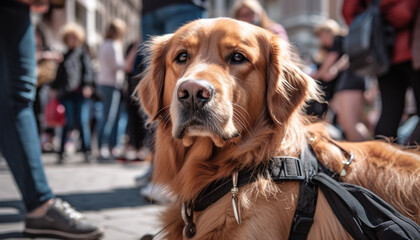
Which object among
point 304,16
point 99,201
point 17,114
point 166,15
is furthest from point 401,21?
point 304,16

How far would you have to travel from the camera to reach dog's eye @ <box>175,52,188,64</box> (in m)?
2.36

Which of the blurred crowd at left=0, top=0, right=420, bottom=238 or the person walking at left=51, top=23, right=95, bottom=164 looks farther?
the person walking at left=51, top=23, right=95, bottom=164

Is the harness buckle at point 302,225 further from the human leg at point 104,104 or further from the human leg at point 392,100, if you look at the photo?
the human leg at point 104,104

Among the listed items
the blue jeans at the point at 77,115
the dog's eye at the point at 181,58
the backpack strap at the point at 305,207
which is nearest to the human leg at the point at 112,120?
the blue jeans at the point at 77,115

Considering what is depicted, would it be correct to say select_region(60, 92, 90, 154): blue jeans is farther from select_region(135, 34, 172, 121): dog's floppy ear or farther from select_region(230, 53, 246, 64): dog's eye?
select_region(230, 53, 246, 64): dog's eye

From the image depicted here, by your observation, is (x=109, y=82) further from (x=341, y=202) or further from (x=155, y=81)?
(x=341, y=202)

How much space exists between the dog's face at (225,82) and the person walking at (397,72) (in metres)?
1.38

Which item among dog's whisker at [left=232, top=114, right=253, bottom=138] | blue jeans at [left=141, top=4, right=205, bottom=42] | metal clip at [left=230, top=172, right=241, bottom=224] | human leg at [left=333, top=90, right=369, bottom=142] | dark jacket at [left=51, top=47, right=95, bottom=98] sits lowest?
dark jacket at [left=51, top=47, right=95, bottom=98]

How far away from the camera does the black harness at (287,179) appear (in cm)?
187

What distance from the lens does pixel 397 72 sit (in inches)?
136

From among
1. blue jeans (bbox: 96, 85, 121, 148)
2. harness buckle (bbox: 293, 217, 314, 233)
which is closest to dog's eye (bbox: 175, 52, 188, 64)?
harness buckle (bbox: 293, 217, 314, 233)

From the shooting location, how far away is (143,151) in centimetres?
849

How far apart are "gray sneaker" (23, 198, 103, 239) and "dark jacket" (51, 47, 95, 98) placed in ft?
18.5

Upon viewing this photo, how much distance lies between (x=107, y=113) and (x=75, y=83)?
96 centimetres
